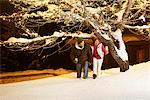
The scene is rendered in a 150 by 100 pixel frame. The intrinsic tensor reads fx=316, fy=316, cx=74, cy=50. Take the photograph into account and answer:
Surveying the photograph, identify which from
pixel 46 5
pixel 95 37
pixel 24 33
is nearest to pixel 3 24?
pixel 24 33

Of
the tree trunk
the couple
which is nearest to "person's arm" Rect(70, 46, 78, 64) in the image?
the couple

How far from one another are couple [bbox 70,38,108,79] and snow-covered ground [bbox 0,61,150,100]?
20 centimetres

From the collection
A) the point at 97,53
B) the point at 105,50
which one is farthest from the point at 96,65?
the point at 105,50

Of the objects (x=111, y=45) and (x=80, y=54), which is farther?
(x=111, y=45)

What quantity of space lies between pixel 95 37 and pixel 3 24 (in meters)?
1.70

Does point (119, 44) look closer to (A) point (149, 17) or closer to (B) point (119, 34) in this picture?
(B) point (119, 34)

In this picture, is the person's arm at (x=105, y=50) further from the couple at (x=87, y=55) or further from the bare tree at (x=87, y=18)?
the bare tree at (x=87, y=18)

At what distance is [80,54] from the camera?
569 cm

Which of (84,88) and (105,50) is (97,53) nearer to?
(105,50)

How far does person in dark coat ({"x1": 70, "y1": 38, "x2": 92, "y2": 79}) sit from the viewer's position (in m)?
5.68

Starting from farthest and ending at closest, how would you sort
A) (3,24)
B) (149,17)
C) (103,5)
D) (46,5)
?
1. (149,17)
2. (103,5)
3. (46,5)
4. (3,24)

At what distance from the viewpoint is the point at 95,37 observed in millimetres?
5867

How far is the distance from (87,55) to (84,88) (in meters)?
0.75

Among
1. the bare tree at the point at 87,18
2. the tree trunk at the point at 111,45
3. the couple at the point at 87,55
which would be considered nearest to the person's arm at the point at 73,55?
the couple at the point at 87,55
